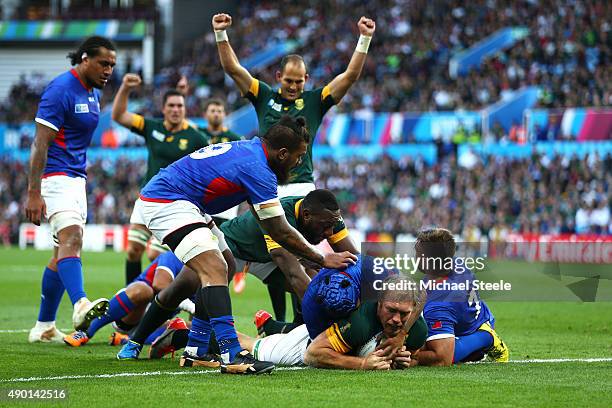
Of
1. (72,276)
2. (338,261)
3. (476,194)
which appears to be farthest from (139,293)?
(476,194)

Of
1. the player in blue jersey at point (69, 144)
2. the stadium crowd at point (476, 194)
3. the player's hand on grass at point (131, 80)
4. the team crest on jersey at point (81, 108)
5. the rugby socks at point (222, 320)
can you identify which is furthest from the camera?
the stadium crowd at point (476, 194)

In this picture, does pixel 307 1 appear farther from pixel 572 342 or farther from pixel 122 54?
pixel 572 342

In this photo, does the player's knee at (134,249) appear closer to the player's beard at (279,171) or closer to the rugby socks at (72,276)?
the rugby socks at (72,276)

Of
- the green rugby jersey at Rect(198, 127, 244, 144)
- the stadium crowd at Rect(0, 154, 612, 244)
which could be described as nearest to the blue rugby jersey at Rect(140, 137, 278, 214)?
the green rugby jersey at Rect(198, 127, 244, 144)

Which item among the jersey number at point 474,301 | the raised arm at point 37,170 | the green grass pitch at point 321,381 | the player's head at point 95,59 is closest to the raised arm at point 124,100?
the player's head at point 95,59

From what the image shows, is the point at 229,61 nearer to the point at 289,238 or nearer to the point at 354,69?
the point at 354,69

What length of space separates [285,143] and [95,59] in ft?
9.76

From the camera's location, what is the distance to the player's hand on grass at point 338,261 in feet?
24.1

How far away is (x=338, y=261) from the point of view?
7.36 metres

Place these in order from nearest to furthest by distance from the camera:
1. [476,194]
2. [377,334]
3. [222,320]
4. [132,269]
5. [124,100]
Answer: [222,320] < [377,334] < [124,100] < [132,269] < [476,194]

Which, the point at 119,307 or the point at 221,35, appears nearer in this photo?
the point at 119,307

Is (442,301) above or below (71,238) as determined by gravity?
below

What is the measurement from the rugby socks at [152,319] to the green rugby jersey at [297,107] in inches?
90.1

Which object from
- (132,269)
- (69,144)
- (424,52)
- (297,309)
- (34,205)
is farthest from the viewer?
(424,52)
